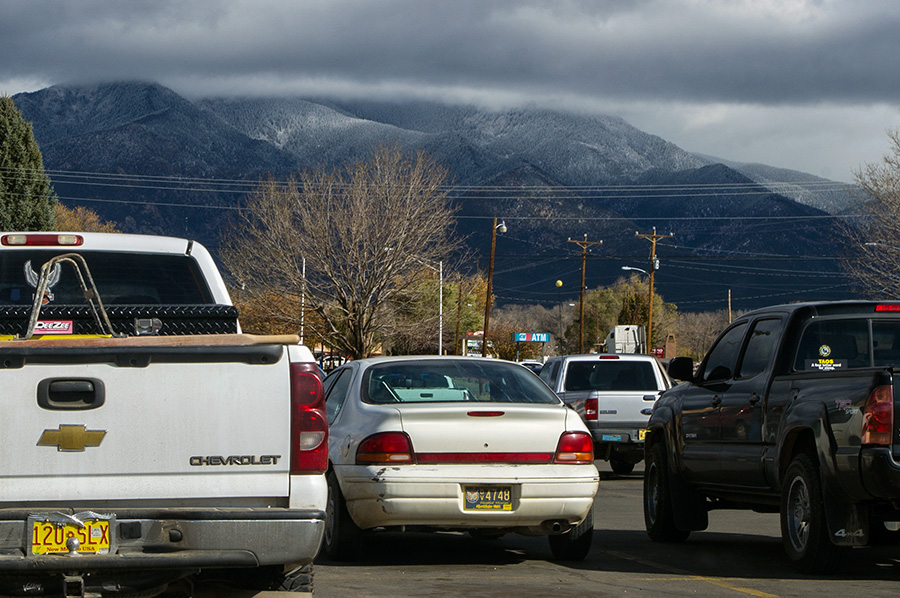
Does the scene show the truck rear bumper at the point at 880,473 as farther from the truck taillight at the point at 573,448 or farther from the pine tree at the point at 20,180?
the pine tree at the point at 20,180

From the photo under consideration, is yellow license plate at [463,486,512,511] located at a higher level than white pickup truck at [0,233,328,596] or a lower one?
lower

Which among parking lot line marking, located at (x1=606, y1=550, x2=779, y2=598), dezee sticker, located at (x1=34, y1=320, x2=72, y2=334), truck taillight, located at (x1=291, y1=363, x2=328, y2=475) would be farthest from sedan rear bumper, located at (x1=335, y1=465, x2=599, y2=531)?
truck taillight, located at (x1=291, y1=363, x2=328, y2=475)

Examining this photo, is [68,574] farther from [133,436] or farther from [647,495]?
[647,495]

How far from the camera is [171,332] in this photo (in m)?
6.88

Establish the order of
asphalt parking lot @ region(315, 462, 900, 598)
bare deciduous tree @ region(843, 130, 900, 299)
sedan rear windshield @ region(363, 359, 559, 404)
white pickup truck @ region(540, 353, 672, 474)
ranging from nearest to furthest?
asphalt parking lot @ region(315, 462, 900, 598) → sedan rear windshield @ region(363, 359, 559, 404) → white pickup truck @ region(540, 353, 672, 474) → bare deciduous tree @ region(843, 130, 900, 299)

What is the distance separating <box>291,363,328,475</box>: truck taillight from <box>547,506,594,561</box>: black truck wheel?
428cm

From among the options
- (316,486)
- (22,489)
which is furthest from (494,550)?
(22,489)

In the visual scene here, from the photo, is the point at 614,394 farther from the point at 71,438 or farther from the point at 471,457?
the point at 71,438

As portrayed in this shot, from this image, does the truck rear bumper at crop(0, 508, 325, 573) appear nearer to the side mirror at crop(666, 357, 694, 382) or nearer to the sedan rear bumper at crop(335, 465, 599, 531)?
the sedan rear bumper at crop(335, 465, 599, 531)

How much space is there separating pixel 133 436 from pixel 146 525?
38 centimetres

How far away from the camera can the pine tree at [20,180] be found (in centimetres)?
5191

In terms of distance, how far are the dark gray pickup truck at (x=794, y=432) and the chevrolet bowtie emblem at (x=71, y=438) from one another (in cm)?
507

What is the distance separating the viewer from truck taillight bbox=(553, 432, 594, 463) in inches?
357

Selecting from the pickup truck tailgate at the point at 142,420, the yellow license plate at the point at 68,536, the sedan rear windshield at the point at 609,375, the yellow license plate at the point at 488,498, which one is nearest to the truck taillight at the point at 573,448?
the yellow license plate at the point at 488,498
